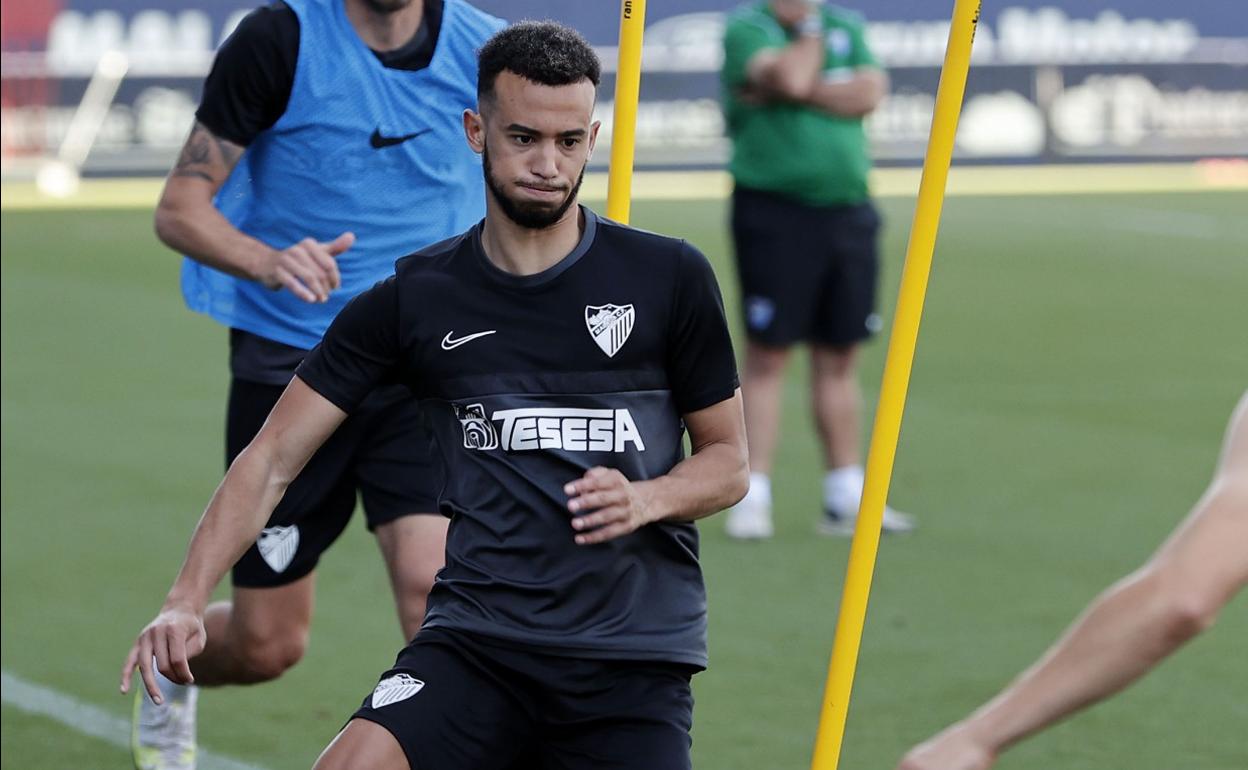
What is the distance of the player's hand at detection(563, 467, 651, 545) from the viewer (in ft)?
13.0

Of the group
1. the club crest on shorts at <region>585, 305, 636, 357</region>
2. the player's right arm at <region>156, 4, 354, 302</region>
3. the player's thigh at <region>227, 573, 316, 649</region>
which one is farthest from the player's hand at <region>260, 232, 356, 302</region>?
the player's thigh at <region>227, 573, 316, 649</region>

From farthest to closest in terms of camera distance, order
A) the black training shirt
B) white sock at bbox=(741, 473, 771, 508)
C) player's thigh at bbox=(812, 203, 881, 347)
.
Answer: player's thigh at bbox=(812, 203, 881, 347), white sock at bbox=(741, 473, 771, 508), the black training shirt

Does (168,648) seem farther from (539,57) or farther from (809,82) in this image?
(809,82)

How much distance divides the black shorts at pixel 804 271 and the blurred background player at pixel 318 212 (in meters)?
3.73

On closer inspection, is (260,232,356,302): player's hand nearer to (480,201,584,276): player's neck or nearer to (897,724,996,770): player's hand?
(480,201,584,276): player's neck

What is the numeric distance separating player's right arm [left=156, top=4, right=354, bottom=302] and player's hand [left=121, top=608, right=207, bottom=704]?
140 cm

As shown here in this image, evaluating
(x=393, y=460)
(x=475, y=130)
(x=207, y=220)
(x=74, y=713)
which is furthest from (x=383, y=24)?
(x=74, y=713)

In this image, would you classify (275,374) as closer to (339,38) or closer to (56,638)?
(339,38)

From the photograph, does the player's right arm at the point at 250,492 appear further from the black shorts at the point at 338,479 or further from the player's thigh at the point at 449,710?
the black shorts at the point at 338,479

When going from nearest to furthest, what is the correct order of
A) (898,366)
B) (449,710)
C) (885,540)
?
(898,366) → (449,710) → (885,540)

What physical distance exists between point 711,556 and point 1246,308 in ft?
27.7

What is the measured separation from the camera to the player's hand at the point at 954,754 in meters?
2.74

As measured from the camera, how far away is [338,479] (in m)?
5.67

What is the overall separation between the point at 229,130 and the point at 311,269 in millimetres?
769
